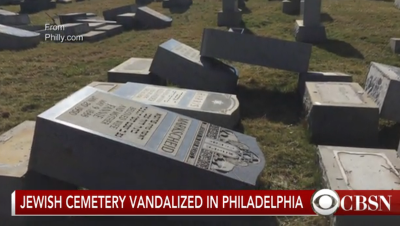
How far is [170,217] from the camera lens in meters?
3.29

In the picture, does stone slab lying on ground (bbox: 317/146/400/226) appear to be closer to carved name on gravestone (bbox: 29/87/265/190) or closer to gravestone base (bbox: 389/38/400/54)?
carved name on gravestone (bbox: 29/87/265/190)

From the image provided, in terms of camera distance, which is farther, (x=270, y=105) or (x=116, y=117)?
(x=270, y=105)

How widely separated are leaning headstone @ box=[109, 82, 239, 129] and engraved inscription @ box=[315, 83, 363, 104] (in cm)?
102

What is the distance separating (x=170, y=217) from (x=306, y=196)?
102cm

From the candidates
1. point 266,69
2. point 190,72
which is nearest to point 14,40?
point 190,72

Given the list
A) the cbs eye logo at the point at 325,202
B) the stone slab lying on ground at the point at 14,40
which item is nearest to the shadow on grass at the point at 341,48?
the cbs eye logo at the point at 325,202

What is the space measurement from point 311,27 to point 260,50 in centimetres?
398

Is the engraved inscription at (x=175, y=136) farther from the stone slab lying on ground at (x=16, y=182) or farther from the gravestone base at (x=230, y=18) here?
the gravestone base at (x=230, y=18)

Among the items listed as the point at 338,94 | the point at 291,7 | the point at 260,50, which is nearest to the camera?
the point at 338,94

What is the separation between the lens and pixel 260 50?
6.45 m

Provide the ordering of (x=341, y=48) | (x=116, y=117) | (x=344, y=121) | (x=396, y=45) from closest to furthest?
(x=116, y=117) < (x=344, y=121) < (x=396, y=45) < (x=341, y=48)

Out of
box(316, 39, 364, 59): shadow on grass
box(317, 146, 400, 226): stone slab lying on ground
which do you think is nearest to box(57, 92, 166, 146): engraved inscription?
box(317, 146, 400, 226): stone slab lying on ground

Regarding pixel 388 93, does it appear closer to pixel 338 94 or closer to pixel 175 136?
pixel 338 94

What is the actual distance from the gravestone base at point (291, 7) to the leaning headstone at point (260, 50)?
7161 mm
